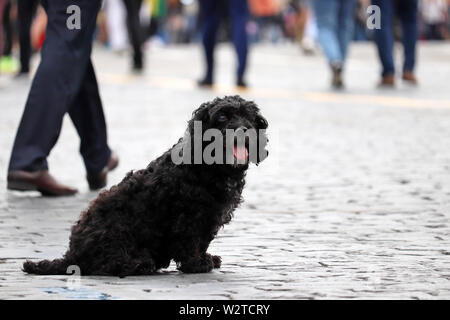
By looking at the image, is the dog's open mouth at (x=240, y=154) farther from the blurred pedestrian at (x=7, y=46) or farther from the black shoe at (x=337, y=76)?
the blurred pedestrian at (x=7, y=46)

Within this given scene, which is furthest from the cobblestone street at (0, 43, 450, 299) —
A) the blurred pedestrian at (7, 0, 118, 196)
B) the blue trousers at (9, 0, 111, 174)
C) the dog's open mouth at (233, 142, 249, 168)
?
the dog's open mouth at (233, 142, 249, 168)

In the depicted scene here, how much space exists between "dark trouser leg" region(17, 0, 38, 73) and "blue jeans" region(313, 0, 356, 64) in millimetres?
3547

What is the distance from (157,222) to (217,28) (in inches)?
424

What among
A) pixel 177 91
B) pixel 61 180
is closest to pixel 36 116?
pixel 61 180

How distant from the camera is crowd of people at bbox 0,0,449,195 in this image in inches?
302

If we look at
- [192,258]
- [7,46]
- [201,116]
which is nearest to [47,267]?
[192,258]

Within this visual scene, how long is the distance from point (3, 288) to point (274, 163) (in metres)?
4.84

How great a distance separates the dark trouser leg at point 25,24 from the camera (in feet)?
54.8

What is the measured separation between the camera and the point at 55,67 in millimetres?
7688

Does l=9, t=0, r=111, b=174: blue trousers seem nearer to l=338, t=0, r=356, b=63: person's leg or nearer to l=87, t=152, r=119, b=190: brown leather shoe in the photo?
l=87, t=152, r=119, b=190: brown leather shoe

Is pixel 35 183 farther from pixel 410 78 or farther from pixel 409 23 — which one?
pixel 410 78

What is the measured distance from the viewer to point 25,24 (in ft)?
55.1
